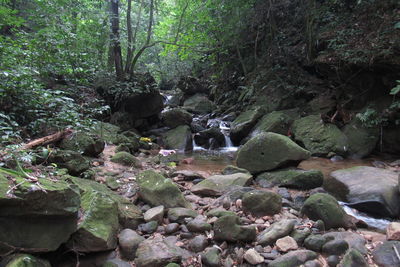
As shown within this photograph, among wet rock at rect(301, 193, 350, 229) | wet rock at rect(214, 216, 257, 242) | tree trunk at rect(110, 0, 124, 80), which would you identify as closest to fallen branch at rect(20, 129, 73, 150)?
wet rock at rect(214, 216, 257, 242)

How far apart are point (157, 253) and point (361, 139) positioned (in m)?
7.68

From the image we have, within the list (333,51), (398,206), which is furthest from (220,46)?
(398,206)

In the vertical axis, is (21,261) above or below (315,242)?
above

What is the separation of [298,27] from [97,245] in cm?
1308

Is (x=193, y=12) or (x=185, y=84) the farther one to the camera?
(x=185, y=84)

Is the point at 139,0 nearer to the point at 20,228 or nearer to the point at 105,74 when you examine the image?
the point at 105,74

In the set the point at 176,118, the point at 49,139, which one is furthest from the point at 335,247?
the point at 176,118

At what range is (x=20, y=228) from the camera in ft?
7.69

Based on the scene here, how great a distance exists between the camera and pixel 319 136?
350 inches

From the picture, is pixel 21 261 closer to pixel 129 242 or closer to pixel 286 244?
pixel 129 242

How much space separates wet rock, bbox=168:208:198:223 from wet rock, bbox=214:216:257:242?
1.88 ft

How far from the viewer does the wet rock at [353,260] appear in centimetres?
272

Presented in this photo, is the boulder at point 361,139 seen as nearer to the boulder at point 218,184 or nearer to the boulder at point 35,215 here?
the boulder at point 218,184

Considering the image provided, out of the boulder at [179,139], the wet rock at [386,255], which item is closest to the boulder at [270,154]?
the wet rock at [386,255]
